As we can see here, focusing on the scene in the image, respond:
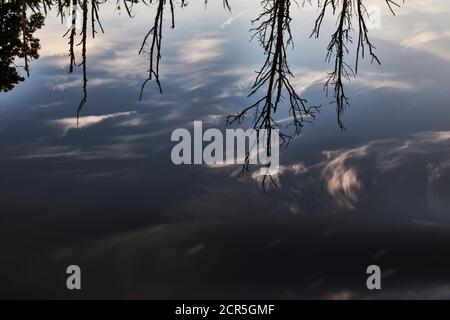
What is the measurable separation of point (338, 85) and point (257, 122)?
1.97ft

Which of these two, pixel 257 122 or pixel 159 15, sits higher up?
pixel 159 15

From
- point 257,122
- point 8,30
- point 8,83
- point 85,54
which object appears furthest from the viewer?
point 8,83

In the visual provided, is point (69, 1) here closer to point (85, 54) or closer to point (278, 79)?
point (85, 54)

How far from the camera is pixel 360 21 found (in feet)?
10.5

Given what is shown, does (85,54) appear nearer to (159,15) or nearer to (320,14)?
(159,15)

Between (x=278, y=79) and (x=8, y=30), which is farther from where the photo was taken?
(x=8, y=30)

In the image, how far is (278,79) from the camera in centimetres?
321

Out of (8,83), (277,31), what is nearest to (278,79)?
(277,31)

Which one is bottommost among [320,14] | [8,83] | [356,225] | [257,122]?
[257,122]

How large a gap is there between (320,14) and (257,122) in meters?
0.98

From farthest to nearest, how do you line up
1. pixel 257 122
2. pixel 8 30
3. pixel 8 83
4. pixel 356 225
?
1. pixel 356 225
2. pixel 8 83
3. pixel 8 30
4. pixel 257 122

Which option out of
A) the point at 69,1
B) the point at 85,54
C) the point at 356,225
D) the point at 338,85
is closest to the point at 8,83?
the point at 69,1

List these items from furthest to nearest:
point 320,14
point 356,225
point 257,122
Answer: point 356,225, point 320,14, point 257,122

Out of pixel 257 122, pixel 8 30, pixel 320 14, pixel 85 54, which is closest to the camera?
pixel 85 54
